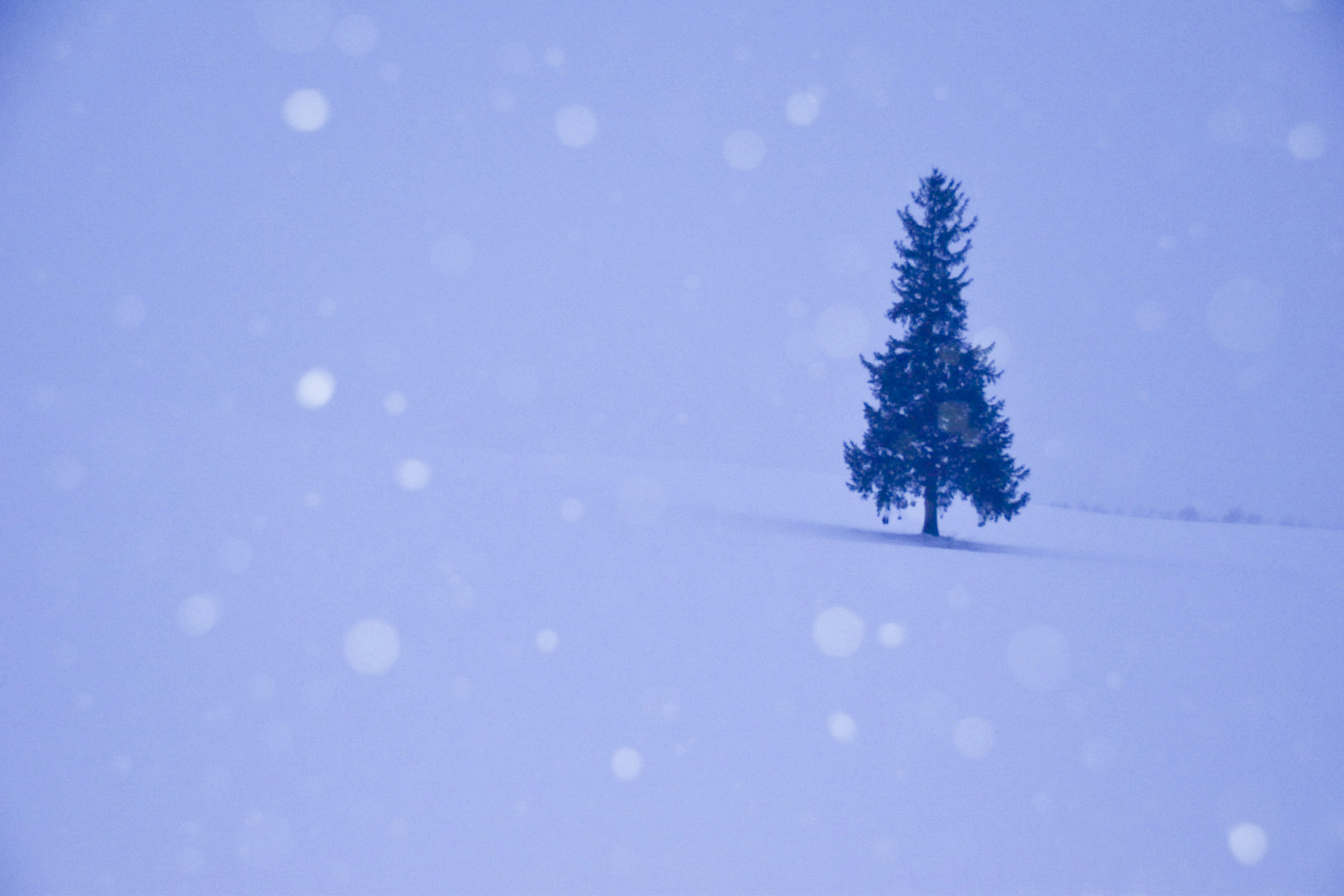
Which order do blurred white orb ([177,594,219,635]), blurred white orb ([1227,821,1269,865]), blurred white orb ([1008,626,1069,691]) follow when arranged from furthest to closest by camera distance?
1. blurred white orb ([177,594,219,635])
2. blurred white orb ([1008,626,1069,691])
3. blurred white orb ([1227,821,1269,865])

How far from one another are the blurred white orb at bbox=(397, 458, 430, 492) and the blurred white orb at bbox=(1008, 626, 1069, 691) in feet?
44.7

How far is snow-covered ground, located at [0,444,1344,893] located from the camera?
4.53 meters

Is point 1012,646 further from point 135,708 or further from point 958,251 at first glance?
point 958,251

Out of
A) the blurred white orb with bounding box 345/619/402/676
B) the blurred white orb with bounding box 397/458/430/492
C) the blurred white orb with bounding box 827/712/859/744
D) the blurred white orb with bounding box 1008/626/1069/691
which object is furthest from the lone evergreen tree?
the blurred white orb with bounding box 345/619/402/676

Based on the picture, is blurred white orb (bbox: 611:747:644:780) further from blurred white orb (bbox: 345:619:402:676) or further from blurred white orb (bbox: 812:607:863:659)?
blurred white orb (bbox: 812:607:863:659)

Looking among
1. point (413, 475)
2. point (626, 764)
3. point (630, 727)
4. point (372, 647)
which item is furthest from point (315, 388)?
point (626, 764)

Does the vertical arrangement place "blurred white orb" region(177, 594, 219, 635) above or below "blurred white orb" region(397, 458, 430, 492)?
below

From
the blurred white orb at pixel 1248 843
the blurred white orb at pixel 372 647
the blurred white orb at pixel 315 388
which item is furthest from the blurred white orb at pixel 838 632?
the blurred white orb at pixel 315 388

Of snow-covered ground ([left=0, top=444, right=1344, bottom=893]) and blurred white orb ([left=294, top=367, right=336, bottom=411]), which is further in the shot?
blurred white orb ([left=294, top=367, right=336, bottom=411])

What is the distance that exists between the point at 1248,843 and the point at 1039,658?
3.21 meters

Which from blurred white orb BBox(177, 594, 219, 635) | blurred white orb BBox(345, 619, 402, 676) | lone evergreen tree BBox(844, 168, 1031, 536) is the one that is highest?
lone evergreen tree BBox(844, 168, 1031, 536)

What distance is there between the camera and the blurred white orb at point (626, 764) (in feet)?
17.6

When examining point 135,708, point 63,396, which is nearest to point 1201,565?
point 135,708

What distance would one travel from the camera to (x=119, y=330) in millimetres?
32406
